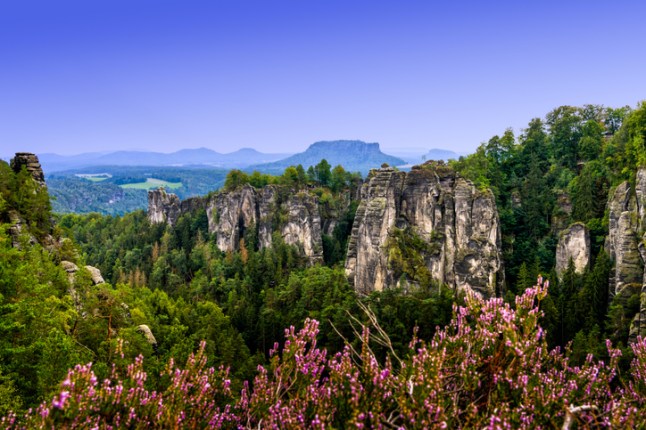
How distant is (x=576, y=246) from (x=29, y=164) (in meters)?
57.3

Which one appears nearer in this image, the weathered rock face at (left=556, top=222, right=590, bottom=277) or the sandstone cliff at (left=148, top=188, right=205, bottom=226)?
the weathered rock face at (left=556, top=222, right=590, bottom=277)

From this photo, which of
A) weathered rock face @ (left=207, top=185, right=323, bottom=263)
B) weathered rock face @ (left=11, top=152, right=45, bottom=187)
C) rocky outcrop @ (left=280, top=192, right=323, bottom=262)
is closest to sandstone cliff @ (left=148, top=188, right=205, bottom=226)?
weathered rock face @ (left=207, top=185, right=323, bottom=263)

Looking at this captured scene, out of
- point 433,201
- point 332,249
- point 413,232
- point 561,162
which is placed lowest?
point 332,249

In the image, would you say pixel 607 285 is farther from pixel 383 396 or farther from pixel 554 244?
pixel 383 396

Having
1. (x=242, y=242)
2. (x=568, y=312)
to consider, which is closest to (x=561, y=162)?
(x=568, y=312)

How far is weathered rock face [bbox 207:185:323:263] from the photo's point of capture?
7612 cm

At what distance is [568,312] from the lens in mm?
40906

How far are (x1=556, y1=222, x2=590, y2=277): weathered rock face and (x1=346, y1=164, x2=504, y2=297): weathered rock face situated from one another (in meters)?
7.28

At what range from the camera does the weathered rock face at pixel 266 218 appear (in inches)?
2997

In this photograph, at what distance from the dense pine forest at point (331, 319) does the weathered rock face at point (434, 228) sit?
6.48 ft

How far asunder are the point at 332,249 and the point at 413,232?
914 inches

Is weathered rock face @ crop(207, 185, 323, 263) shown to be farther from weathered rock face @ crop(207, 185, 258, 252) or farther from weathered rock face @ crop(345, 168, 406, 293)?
weathered rock face @ crop(345, 168, 406, 293)

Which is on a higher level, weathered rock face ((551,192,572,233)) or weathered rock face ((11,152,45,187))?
weathered rock face ((11,152,45,187))

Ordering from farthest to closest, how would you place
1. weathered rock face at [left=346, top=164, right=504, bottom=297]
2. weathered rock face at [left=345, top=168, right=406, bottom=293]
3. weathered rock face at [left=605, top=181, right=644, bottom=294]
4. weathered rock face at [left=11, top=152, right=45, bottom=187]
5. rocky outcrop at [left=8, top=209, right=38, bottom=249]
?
weathered rock face at [left=345, top=168, right=406, bottom=293] < weathered rock face at [left=346, top=164, right=504, bottom=297] < weathered rock face at [left=605, top=181, right=644, bottom=294] < weathered rock face at [left=11, top=152, right=45, bottom=187] < rocky outcrop at [left=8, top=209, right=38, bottom=249]
